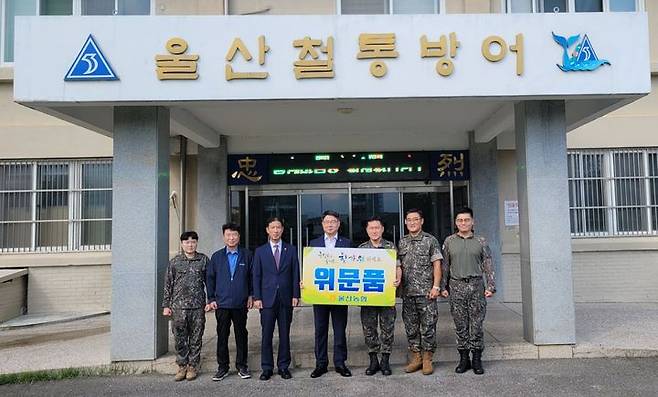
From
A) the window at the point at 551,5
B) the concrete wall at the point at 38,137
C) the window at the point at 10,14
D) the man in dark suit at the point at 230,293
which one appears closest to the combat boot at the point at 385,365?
the man in dark suit at the point at 230,293

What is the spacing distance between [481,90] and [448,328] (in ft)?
11.2

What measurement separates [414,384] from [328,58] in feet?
11.8

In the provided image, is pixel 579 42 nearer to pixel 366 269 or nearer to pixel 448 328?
pixel 366 269

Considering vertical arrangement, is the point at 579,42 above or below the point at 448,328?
above

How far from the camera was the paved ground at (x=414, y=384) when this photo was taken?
5.12 m

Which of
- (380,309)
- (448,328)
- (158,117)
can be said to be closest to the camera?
(380,309)

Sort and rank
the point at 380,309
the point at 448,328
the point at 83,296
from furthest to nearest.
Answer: the point at 83,296
the point at 448,328
the point at 380,309

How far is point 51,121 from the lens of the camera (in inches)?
392

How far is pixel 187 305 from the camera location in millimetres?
5531

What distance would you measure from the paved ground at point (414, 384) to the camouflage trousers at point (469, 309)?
1.28 ft

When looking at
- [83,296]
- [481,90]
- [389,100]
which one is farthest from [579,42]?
[83,296]

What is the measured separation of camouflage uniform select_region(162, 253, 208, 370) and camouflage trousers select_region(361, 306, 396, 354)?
1.78 m

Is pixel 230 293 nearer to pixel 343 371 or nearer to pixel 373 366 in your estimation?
pixel 343 371

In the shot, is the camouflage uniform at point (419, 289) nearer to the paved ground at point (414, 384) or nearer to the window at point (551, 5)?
the paved ground at point (414, 384)
